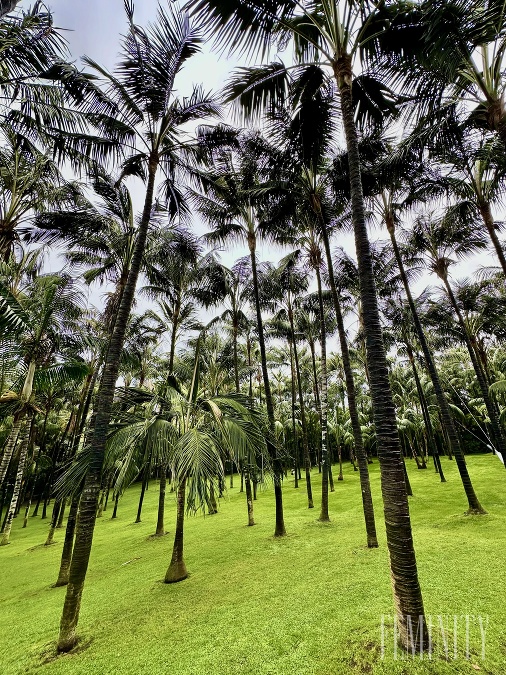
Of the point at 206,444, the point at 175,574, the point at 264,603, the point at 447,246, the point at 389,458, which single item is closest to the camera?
the point at 389,458

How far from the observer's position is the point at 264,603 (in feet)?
17.8

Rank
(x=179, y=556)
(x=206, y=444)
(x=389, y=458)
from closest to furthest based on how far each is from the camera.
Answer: (x=389, y=458) → (x=206, y=444) → (x=179, y=556)

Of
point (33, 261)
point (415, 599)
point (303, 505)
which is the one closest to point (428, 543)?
point (415, 599)

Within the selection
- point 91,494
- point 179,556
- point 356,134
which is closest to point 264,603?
point 179,556

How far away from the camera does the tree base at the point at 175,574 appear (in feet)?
23.6

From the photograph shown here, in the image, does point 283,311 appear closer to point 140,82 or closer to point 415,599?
point 140,82

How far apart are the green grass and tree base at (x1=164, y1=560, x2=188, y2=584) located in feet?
0.75

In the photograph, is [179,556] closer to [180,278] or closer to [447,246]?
[180,278]

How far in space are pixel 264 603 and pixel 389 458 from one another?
3.89 metres

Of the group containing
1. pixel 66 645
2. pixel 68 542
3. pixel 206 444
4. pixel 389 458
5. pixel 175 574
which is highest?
pixel 206 444

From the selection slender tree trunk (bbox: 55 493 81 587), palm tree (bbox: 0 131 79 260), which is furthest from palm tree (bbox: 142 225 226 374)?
slender tree trunk (bbox: 55 493 81 587)

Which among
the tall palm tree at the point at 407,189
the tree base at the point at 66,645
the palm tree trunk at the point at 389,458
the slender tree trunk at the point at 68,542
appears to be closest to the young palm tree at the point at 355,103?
the palm tree trunk at the point at 389,458

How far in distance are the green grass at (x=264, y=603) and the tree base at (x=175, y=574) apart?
229mm

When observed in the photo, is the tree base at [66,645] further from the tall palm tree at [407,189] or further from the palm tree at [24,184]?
the tall palm tree at [407,189]
